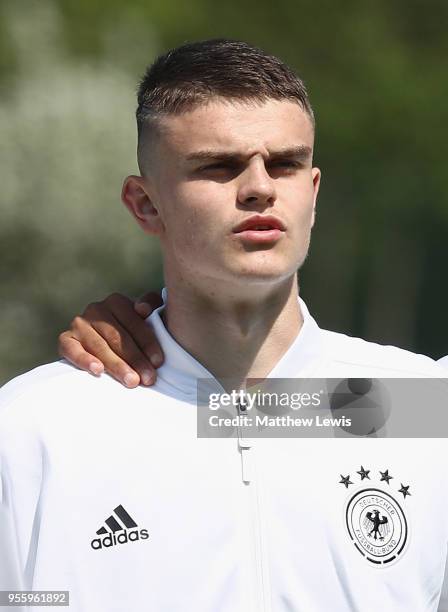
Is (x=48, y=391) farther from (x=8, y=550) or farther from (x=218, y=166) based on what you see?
(x=218, y=166)

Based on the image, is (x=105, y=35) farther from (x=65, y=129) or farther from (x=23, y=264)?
(x=23, y=264)

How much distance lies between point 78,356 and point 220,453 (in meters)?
0.45

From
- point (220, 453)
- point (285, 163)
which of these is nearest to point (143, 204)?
point (285, 163)

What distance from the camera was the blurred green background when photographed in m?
10.3

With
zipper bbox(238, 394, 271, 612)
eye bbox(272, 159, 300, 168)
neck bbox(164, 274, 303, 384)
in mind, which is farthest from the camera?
neck bbox(164, 274, 303, 384)

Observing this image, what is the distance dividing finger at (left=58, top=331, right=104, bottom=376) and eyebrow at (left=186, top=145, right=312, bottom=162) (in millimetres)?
563

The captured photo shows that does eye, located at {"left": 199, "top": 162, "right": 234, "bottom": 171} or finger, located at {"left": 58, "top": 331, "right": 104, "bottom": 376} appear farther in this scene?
finger, located at {"left": 58, "top": 331, "right": 104, "bottom": 376}

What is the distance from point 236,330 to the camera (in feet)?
10.7

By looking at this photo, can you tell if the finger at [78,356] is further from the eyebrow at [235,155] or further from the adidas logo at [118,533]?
the eyebrow at [235,155]

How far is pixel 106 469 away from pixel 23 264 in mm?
7498

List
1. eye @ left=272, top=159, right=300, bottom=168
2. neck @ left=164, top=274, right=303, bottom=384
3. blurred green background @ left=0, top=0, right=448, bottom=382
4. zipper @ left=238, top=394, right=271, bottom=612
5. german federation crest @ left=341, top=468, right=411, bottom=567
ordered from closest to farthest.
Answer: zipper @ left=238, top=394, right=271, bottom=612, german federation crest @ left=341, top=468, right=411, bottom=567, eye @ left=272, top=159, right=300, bottom=168, neck @ left=164, top=274, right=303, bottom=384, blurred green background @ left=0, top=0, right=448, bottom=382

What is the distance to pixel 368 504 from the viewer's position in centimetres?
310

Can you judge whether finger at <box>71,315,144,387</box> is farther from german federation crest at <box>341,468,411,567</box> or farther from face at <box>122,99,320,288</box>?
german federation crest at <box>341,468,411,567</box>

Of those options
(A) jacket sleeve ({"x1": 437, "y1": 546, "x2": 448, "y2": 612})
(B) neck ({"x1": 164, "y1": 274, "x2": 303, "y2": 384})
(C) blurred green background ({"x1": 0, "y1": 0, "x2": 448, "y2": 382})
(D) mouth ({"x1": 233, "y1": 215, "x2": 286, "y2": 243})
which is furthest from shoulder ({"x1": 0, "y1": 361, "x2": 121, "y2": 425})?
(C) blurred green background ({"x1": 0, "y1": 0, "x2": 448, "y2": 382})
